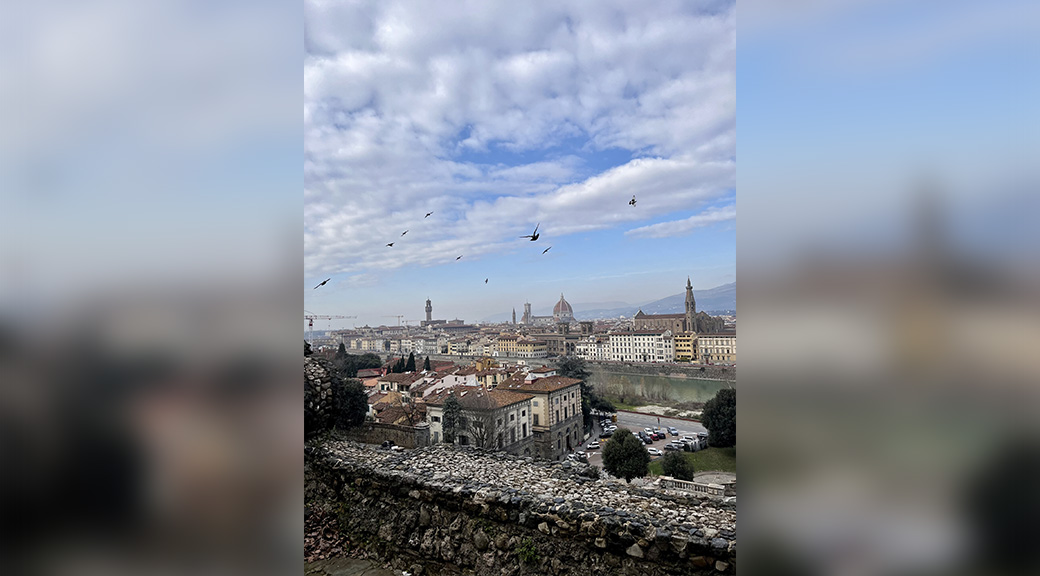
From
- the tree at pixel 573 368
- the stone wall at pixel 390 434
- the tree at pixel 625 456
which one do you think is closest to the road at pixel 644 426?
the tree at pixel 625 456

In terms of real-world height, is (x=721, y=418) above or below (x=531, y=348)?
below

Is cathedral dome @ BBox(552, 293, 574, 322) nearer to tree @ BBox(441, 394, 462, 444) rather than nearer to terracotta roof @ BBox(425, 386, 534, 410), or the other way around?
terracotta roof @ BBox(425, 386, 534, 410)

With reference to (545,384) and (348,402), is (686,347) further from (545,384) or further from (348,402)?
(348,402)

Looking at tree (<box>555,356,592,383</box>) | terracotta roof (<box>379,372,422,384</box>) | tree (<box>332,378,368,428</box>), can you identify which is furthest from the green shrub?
tree (<box>332,378,368,428</box>)

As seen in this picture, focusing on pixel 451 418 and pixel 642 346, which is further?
pixel 451 418

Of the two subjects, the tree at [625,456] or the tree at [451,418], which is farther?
the tree at [451,418]

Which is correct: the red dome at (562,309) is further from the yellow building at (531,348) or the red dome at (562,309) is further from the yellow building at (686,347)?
the yellow building at (686,347)

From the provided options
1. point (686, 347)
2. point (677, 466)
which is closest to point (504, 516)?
point (677, 466)
